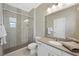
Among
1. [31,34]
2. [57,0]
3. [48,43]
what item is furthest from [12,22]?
[57,0]

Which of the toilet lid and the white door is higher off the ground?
the white door

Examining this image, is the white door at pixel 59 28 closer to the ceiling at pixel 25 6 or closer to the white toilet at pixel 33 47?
the white toilet at pixel 33 47

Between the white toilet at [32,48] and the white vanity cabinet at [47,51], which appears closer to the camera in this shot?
the white vanity cabinet at [47,51]

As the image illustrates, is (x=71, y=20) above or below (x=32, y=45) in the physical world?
above

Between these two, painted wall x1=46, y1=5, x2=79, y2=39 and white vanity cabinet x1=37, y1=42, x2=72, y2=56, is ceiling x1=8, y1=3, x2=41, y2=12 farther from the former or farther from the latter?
white vanity cabinet x1=37, y1=42, x2=72, y2=56

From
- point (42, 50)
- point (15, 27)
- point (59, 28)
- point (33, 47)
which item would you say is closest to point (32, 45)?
point (33, 47)

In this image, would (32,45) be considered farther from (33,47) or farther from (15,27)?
(15,27)

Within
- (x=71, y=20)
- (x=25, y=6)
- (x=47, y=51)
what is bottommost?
(x=47, y=51)

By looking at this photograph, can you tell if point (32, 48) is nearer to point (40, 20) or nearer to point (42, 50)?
point (42, 50)

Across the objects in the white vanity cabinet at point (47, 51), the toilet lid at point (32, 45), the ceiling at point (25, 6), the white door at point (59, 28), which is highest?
the ceiling at point (25, 6)

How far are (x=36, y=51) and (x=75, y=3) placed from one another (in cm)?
90

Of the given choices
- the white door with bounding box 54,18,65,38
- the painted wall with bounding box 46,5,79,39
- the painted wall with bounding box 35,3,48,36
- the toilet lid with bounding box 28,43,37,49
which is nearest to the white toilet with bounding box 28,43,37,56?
the toilet lid with bounding box 28,43,37,49

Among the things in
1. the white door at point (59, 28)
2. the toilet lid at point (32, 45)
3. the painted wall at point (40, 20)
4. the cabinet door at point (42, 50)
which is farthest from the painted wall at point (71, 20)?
the toilet lid at point (32, 45)

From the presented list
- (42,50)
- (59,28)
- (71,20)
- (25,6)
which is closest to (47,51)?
(42,50)
